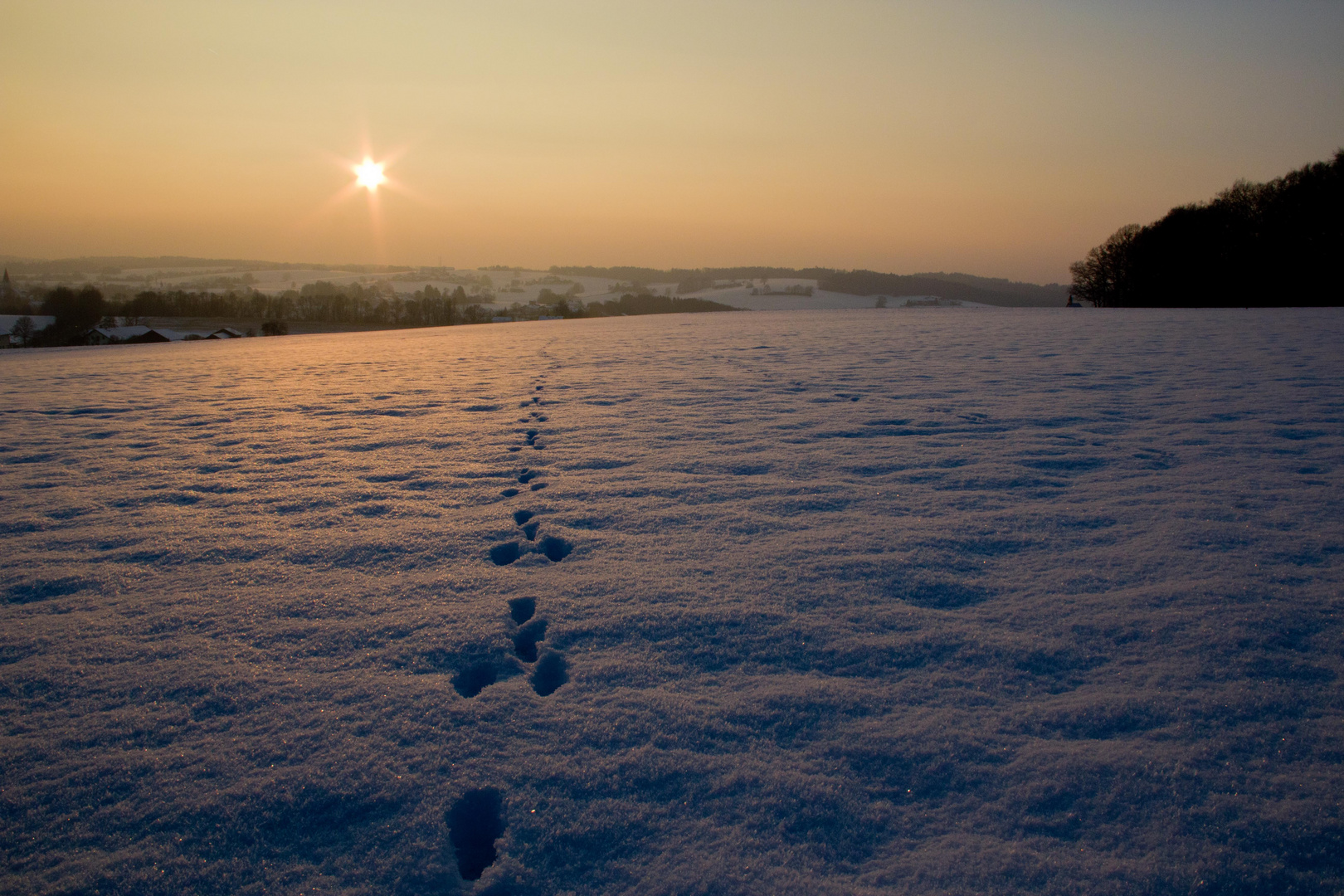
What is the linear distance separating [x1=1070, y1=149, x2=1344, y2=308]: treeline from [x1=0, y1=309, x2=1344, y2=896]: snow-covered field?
34299 millimetres

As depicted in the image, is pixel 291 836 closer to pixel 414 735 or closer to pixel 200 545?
pixel 414 735

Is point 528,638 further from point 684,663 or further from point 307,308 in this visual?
point 307,308

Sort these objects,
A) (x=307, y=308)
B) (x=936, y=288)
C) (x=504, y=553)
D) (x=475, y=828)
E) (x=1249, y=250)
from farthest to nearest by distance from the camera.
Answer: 1. (x=936, y=288)
2. (x=307, y=308)
3. (x=1249, y=250)
4. (x=504, y=553)
5. (x=475, y=828)

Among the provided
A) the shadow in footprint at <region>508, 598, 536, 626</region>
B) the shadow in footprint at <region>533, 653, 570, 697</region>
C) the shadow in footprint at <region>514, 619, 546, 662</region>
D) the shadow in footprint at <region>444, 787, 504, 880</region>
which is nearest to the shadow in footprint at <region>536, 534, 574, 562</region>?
the shadow in footprint at <region>508, 598, 536, 626</region>

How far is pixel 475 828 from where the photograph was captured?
4.48ft

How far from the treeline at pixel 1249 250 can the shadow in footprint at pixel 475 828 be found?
37027 mm

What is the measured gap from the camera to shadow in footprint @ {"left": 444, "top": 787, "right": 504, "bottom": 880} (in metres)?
1.29

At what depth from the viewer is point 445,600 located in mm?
2236

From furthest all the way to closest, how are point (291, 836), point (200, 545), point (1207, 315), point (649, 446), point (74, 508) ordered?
point (1207, 315) < point (649, 446) < point (74, 508) < point (200, 545) < point (291, 836)

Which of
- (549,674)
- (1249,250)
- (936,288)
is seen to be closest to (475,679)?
(549,674)

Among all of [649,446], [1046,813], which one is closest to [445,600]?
[1046,813]

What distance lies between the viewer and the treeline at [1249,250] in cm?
2742

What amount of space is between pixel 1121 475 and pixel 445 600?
352 centimetres

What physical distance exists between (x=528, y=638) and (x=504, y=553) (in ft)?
2.26
